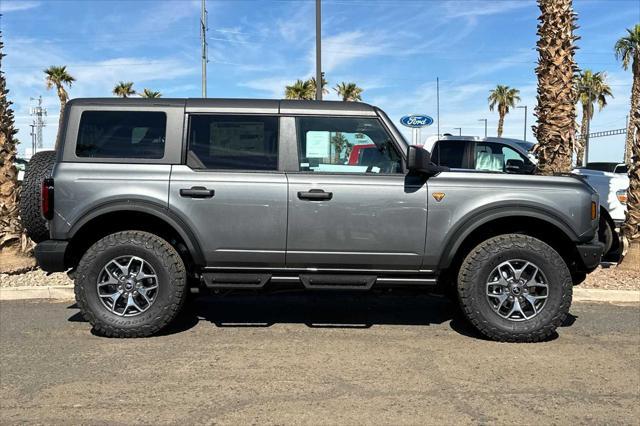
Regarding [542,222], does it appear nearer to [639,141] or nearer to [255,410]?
[255,410]

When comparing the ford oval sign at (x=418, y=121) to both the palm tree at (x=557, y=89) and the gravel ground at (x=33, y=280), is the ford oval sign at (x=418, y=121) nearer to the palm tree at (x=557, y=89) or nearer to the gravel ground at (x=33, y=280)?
the palm tree at (x=557, y=89)

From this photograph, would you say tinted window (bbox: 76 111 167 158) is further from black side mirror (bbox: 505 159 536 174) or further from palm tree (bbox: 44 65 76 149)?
palm tree (bbox: 44 65 76 149)

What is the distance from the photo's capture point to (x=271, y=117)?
15.8 feet

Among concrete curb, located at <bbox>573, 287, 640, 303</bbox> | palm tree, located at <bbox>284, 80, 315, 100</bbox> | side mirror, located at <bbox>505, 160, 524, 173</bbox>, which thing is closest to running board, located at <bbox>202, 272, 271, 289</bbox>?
concrete curb, located at <bbox>573, 287, 640, 303</bbox>

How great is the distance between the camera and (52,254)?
4.59m

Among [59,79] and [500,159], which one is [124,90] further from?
[500,159]

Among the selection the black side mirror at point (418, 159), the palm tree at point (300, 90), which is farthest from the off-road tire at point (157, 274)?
the palm tree at point (300, 90)

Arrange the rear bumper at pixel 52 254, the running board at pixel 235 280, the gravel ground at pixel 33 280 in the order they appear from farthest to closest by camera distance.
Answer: the gravel ground at pixel 33 280
the running board at pixel 235 280
the rear bumper at pixel 52 254

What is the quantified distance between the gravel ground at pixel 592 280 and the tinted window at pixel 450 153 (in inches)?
109

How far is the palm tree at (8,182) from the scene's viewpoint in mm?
7492

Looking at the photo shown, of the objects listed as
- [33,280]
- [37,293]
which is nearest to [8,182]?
[33,280]

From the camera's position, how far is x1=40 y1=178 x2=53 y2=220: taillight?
4.57 m

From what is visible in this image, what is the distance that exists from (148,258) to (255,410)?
189 cm

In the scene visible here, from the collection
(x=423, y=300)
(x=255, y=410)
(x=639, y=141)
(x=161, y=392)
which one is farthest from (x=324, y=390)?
(x=639, y=141)
